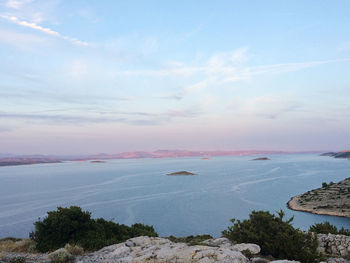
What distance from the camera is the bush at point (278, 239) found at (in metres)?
12.3

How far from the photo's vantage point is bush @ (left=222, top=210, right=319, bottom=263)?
12312mm

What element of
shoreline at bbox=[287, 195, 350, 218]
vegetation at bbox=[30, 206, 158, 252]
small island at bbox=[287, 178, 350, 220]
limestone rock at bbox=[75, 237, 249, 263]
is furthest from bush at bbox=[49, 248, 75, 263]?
small island at bbox=[287, 178, 350, 220]

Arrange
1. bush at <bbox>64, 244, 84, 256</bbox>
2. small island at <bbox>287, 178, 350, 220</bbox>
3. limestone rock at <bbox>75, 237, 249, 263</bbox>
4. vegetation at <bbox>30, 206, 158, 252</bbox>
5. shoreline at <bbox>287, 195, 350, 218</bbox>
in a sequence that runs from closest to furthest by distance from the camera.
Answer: limestone rock at <bbox>75, 237, 249, 263</bbox> → bush at <bbox>64, 244, 84, 256</bbox> → vegetation at <bbox>30, 206, 158, 252</bbox> → shoreline at <bbox>287, 195, 350, 218</bbox> → small island at <bbox>287, 178, 350, 220</bbox>

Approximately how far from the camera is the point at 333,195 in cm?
6009

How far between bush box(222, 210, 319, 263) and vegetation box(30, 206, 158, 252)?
859 cm

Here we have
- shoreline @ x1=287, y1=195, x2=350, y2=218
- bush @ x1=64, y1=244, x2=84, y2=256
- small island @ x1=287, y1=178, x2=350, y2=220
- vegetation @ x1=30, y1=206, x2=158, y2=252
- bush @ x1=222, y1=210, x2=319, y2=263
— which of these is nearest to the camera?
bush @ x1=222, y1=210, x2=319, y2=263

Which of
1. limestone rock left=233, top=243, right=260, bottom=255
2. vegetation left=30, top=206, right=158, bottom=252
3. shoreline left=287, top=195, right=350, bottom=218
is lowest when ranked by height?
shoreline left=287, top=195, right=350, bottom=218

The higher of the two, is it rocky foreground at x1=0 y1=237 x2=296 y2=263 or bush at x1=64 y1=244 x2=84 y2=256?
rocky foreground at x1=0 y1=237 x2=296 y2=263

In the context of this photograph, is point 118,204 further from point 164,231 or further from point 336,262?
point 336,262

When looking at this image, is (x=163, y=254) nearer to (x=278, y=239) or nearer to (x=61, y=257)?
(x=61, y=257)

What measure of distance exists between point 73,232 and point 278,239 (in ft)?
43.1

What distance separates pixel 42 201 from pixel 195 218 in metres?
44.5

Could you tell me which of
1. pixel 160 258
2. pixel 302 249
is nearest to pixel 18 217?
pixel 160 258

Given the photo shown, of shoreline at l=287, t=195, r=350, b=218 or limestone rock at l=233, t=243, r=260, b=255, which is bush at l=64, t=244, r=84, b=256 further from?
shoreline at l=287, t=195, r=350, b=218
